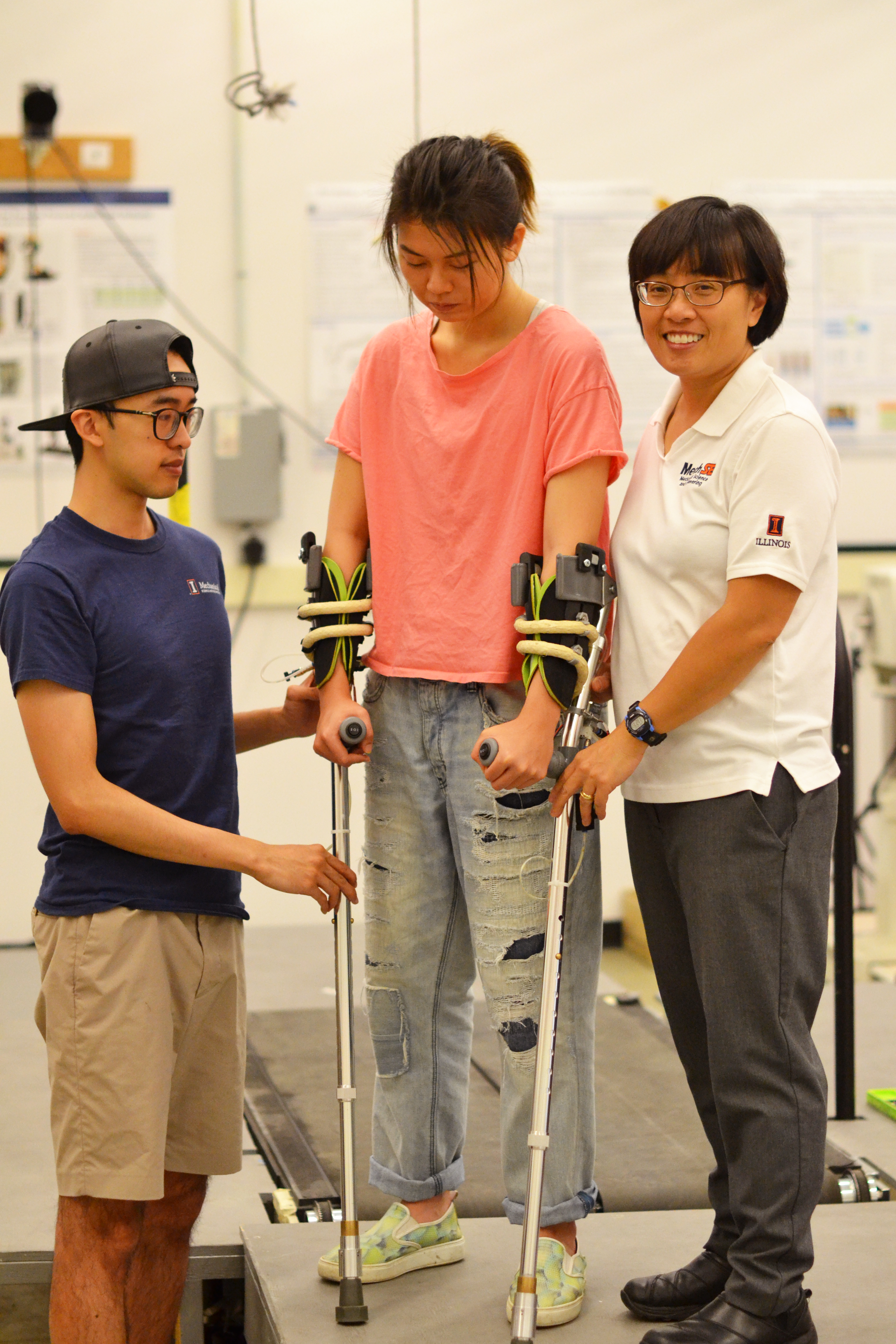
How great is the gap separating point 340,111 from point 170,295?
82 cm

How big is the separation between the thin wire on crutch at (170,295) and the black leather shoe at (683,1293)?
10.6 ft

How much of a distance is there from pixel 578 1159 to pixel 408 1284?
13.4 inches

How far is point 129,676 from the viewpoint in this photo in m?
1.88

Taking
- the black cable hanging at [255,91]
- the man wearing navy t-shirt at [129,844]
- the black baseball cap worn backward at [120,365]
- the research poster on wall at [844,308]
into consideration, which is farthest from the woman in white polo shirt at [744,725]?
the research poster on wall at [844,308]

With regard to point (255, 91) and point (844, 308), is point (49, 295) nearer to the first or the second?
point (255, 91)

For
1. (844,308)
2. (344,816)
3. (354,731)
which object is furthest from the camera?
(844,308)

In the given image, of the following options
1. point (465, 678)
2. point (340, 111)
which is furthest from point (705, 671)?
point (340, 111)

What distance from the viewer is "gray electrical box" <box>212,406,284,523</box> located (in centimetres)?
460

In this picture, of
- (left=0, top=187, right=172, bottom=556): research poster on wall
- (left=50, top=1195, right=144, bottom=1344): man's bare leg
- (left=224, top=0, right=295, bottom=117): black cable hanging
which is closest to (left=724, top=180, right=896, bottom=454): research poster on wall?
(left=224, top=0, right=295, bottom=117): black cable hanging

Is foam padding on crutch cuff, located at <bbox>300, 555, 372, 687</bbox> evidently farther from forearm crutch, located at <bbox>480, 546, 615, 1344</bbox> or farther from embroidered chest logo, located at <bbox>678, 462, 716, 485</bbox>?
embroidered chest logo, located at <bbox>678, 462, 716, 485</bbox>

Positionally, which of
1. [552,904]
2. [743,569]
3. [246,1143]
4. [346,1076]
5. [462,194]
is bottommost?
Answer: [246,1143]

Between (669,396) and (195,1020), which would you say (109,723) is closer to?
(195,1020)

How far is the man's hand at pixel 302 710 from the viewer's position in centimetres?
218

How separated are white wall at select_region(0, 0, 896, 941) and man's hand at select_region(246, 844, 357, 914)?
2802mm
